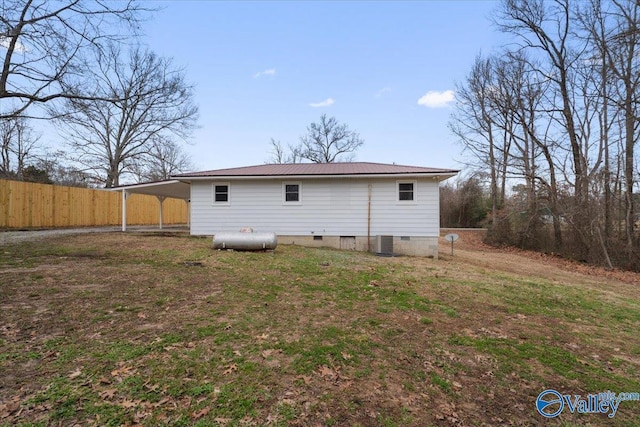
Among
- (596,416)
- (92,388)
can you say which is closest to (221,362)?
(92,388)

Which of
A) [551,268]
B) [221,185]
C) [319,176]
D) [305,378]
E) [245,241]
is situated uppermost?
[319,176]

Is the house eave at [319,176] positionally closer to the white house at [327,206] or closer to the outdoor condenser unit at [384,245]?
the white house at [327,206]

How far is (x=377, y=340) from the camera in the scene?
368 cm

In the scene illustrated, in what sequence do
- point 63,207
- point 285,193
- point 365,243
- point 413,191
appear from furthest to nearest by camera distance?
1. point 63,207
2. point 285,193
3. point 365,243
4. point 413,191

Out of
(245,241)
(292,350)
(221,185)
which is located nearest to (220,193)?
(221,185)

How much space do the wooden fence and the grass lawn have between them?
35.5ft

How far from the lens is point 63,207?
1662cm

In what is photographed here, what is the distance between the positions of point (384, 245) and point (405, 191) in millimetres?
2282

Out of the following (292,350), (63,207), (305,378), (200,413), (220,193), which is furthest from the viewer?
(63,207)

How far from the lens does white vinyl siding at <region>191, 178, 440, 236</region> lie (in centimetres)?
1177

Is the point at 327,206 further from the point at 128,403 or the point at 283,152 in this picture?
the point at 283,152

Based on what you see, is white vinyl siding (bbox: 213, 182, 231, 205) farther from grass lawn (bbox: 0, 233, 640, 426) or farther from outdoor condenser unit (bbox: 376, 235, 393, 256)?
outdoor condenser unit (bbox: 376, 235, 393, 256)

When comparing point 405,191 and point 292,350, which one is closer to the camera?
point 292,350

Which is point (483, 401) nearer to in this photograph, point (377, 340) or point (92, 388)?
point (377, 340)
